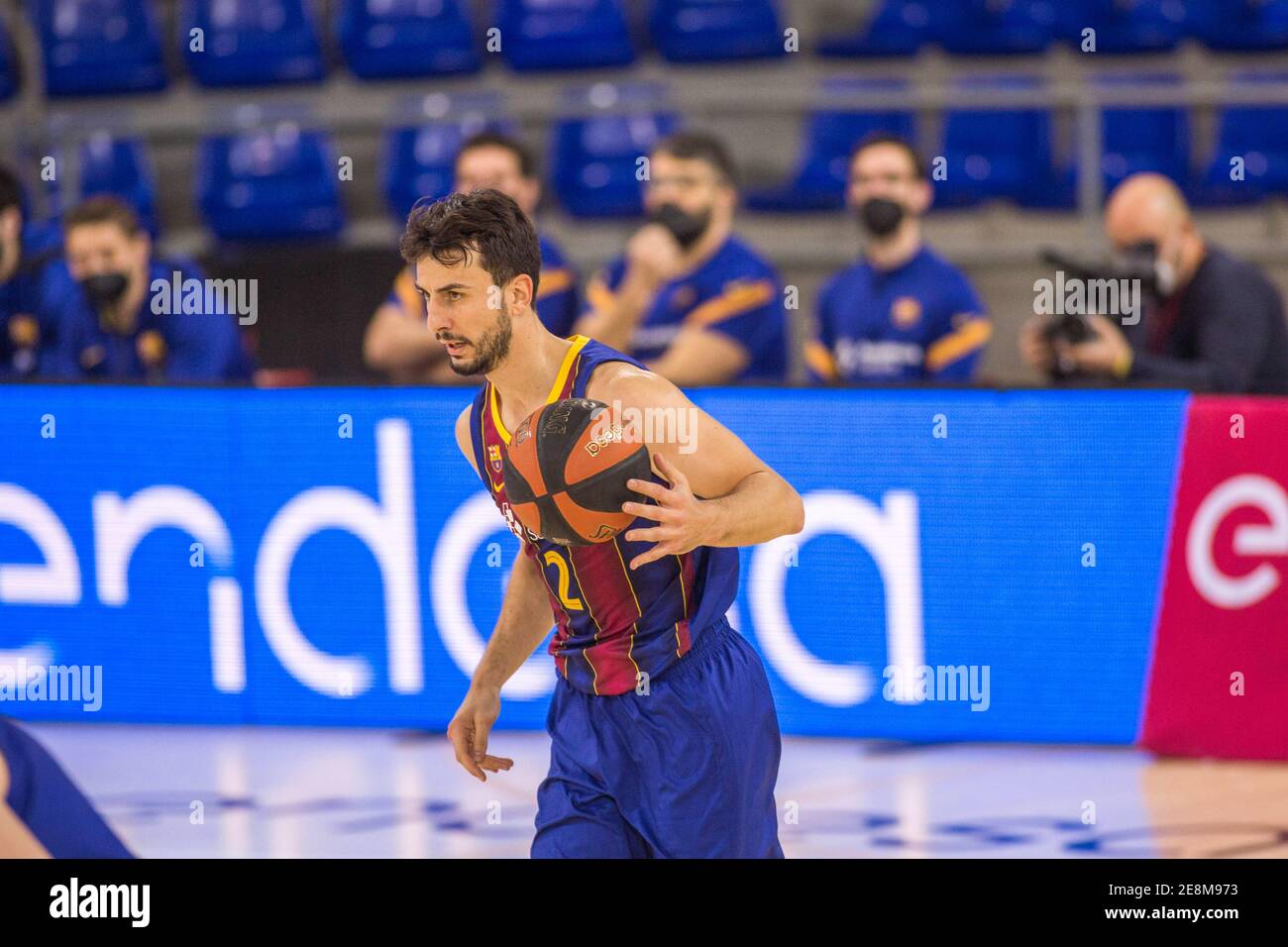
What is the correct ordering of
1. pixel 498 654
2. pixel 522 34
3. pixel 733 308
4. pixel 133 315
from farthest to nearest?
pixel 522 34, pixel 133 315, pixel 733 308, pixel 498 654

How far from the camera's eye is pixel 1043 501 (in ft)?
21.0

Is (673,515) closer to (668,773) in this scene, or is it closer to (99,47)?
(668,773)

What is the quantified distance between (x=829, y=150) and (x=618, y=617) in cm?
724

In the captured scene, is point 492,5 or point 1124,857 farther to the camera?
point 492,5

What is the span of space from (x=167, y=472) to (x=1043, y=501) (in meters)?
3.41

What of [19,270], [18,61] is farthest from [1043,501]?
[18,61]

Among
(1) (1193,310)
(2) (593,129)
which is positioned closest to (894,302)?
(1) (1193,310)

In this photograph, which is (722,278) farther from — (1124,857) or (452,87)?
(452,87)

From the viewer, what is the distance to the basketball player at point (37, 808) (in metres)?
2.88

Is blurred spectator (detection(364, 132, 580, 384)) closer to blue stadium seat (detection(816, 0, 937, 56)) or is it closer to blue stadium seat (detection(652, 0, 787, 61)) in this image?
blue stadium seat (detection(652, 0, 787, 61))

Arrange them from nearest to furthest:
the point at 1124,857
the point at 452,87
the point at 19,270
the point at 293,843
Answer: the point at 1124,857, the point at 293,843, the point at 19,270, the point at 452,87

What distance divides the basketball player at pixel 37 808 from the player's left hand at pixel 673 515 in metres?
1.12

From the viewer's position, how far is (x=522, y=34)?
10938mm

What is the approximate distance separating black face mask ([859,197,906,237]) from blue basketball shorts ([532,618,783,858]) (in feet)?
13.8
